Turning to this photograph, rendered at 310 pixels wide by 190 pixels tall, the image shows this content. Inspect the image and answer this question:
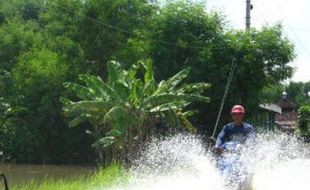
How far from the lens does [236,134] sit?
1020cm

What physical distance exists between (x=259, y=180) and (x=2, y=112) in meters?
27.5

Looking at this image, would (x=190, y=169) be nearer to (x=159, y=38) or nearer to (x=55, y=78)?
(x=159, y=38)

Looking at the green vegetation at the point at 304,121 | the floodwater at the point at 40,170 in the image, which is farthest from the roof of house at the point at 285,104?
the floodwater at the point at 40,170

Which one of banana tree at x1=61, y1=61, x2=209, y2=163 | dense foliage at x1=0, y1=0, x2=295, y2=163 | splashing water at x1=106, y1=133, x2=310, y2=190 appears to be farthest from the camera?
dense foliage at x1=0, y1=0, x2=295, y2=163

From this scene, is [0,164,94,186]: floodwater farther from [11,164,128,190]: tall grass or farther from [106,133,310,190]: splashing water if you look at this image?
[11,164,128,190]: tall grass

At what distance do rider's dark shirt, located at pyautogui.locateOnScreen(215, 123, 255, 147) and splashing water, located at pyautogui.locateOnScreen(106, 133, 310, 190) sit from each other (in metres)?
0.20

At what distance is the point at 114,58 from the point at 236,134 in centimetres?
2218

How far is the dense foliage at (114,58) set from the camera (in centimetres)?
3058

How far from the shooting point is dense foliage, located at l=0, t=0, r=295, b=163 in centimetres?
3058

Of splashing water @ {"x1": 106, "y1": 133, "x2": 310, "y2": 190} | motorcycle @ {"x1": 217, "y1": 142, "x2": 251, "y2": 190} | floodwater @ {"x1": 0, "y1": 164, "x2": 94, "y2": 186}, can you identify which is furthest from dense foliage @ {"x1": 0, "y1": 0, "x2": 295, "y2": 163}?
motorcycle @ {"x1": 217, "y1": 142, "x2": 251, "y2": 190}

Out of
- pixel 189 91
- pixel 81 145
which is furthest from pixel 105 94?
pixel 81 145

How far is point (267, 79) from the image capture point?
1237 inches

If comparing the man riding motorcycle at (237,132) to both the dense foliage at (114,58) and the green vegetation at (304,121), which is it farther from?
the green vegetation at (304,121)

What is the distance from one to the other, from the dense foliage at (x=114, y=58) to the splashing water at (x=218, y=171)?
17071 millimetres
